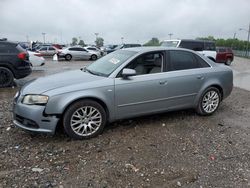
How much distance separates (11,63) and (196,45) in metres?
12.0

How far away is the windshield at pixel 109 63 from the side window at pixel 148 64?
0.58 ft

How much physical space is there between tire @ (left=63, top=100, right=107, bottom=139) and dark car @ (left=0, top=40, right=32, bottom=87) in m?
5.48

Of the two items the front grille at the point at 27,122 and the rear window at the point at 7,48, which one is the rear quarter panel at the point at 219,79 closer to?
the front grille at the point at 27,122

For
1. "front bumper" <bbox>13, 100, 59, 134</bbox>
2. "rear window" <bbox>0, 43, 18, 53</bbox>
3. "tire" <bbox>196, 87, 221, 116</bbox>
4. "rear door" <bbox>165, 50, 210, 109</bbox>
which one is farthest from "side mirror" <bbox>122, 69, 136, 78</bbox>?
"rear window" <bbox>0, 43, 18, 53</bbox>

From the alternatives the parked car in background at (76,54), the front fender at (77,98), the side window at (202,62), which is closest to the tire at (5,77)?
the front fender at (77,98)

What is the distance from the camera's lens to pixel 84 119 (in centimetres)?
446

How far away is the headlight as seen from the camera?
13.7 ft

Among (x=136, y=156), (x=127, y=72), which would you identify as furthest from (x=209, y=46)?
(x=136, y=156)

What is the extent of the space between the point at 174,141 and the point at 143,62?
5.21 ft

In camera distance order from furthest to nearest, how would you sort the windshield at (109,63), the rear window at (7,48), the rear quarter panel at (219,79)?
1. the rear window at (7,48)
2. the rear quarter panel at (219,79)
3. the windshield at (109,63)

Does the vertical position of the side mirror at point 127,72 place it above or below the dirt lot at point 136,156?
above

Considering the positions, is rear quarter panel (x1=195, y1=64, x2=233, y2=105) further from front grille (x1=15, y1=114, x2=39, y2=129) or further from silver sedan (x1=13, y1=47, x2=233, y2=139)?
front grille (x1=15, y1=114, x2=39, y2=129)

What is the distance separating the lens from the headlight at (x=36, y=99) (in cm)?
419

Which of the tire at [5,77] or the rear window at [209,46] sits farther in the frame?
the rear window at [209,46]
